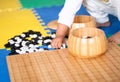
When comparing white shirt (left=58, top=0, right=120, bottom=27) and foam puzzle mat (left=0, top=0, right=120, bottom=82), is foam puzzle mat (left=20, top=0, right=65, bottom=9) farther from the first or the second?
white shirt (left=58, top=0, right=120, bottom=27)

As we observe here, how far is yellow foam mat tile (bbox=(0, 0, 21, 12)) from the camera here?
2291mm

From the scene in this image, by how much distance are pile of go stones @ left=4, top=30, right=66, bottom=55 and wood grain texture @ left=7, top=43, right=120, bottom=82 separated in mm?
303

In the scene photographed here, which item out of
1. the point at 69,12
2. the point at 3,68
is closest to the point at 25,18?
the point at 69,12

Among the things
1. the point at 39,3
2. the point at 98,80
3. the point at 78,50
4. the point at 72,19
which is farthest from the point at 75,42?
the point at 39,3

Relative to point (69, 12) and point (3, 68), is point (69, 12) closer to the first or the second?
point (69, 12)

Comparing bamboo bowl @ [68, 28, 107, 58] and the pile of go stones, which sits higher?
bamboo bowl @ [68, 28, 107, 58]

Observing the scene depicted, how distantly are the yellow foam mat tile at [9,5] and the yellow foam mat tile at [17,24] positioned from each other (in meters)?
0.14

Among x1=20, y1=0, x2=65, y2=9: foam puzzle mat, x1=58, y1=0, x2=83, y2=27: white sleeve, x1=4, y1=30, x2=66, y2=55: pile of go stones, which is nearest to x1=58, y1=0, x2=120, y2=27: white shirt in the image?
x1=58, y1=0, x2=83, y2=27: white sleeve

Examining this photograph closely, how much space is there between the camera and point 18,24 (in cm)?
187

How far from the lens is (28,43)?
1502mm

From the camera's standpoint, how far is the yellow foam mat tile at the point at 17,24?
169cm

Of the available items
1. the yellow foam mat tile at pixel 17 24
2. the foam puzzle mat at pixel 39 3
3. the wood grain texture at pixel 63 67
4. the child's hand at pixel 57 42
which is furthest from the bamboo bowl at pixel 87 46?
the foam puzzle mat at pixel 39 3

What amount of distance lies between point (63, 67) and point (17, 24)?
972 mm

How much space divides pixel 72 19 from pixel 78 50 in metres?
0.39
